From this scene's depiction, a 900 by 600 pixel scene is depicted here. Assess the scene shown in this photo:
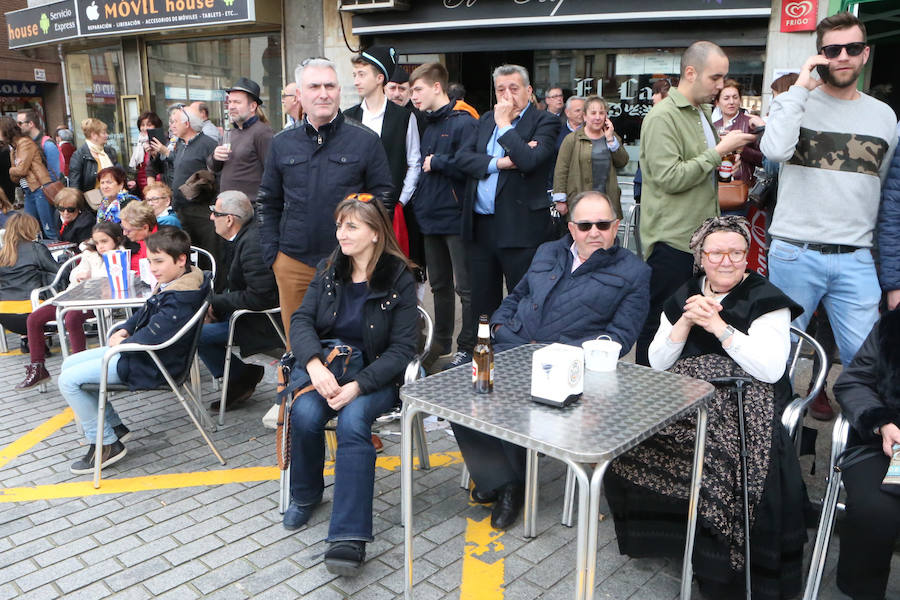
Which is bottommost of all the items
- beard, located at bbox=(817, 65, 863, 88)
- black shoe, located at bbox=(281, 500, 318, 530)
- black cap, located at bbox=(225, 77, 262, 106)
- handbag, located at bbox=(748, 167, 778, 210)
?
black shoe, located at bbox=(281, 500, 318, 530)

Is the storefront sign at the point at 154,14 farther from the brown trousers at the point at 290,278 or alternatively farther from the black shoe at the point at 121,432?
the black shoe at the point at 121,432

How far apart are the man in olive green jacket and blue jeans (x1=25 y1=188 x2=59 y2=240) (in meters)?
7.83

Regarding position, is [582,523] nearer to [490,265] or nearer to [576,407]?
[576,407]

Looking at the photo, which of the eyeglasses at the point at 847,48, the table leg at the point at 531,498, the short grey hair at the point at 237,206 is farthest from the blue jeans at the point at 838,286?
the short grey hair at the point at 237,206

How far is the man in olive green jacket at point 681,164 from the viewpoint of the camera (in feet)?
11.3

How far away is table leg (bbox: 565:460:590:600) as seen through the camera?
1.98m

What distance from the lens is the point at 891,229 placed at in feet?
10.2

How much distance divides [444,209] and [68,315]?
2.63m

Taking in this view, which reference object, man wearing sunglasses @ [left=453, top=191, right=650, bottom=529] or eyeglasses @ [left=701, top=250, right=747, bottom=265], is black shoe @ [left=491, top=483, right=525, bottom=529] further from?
eyeglasses @ [left=701, top=250, right=747, bottom=265]

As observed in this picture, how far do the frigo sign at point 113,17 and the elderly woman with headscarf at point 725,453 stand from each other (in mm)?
8980

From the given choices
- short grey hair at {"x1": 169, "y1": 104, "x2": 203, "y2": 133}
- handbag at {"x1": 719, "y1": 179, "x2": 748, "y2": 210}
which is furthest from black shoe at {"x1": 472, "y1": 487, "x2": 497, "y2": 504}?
short grey hair at {"x1": 169, "y1": 104, "x2": 203, "y2": 133}

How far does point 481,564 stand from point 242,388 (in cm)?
226

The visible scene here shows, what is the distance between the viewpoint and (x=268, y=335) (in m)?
4.39

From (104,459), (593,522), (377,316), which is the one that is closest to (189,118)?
(104,459)
